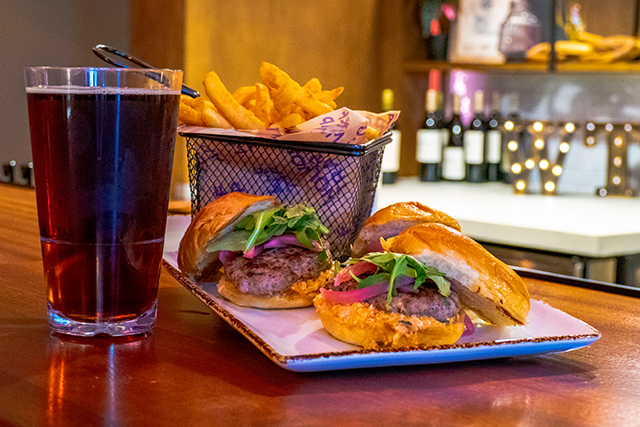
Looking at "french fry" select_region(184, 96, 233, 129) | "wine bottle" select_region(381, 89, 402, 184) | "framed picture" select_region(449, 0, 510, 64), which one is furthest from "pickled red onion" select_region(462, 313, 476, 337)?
"framed picture" select_region(449, 0, 510, 64)

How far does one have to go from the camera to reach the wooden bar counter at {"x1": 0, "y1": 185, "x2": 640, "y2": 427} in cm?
51

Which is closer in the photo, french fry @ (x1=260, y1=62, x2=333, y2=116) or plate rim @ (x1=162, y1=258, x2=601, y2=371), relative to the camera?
plate rim @ (x1=162, y1=258, x2=601, y2=371)

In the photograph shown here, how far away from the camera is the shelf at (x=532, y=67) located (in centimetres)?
297

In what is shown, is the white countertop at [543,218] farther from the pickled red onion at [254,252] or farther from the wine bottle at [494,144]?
the pickled red onion at [254,252]

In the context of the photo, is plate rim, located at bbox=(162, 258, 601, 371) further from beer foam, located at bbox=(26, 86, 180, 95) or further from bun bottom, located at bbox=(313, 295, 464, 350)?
beer foam, located at bbox=(26, 86, 180, 95)

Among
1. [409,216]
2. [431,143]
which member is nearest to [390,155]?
[431,143]

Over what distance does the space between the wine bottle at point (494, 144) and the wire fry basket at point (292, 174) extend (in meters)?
2.51

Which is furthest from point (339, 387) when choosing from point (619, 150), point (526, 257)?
point (619, 150)

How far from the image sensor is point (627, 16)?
3.26 metres

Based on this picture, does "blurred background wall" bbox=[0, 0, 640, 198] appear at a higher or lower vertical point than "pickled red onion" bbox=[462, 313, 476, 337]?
higher

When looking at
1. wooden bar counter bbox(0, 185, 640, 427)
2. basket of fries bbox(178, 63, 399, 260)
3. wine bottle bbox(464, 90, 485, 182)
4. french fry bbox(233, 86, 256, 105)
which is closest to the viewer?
wooden bar counter bbox(0, 185, 640, 427)

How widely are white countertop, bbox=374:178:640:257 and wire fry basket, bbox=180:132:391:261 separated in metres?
0.46

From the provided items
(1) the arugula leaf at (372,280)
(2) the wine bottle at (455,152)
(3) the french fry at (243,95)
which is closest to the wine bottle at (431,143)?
(2) the wine bottle at (455,152)

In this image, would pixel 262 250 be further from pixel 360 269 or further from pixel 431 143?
pixel 431 143
